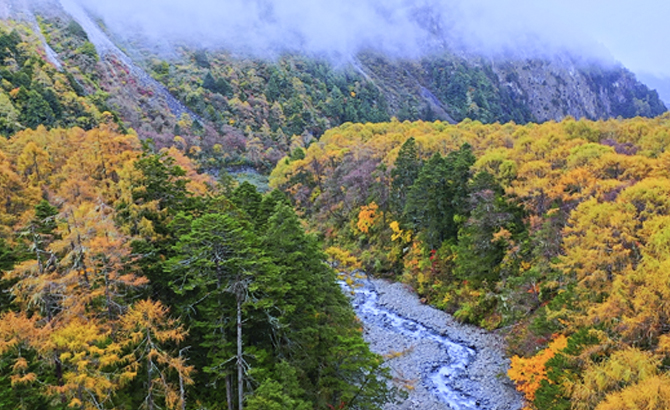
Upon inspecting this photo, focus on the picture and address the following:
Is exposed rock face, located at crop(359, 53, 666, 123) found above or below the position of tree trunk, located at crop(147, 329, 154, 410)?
above

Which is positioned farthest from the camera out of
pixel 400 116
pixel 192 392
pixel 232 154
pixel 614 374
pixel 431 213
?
pixel 400 116

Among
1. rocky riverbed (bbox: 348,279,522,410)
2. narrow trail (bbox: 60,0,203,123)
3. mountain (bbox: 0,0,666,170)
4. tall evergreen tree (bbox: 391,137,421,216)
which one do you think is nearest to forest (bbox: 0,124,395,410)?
rocky riverbed (bbox: 348,279,522,410)

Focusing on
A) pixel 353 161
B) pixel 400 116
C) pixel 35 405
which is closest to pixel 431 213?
pixel 353 161

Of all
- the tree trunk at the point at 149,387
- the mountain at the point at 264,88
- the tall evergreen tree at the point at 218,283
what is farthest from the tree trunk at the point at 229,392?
the mountain at the point at 264,88

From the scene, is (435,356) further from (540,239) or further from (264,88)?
(264,88)

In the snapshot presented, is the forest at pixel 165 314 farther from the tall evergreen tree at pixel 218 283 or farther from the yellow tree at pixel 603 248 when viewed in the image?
the yellow tree at pixel 603 248

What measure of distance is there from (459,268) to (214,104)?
259 feet

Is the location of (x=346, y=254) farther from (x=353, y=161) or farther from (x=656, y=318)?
(x=656, y=318)

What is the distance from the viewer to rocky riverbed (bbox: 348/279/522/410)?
2133 cm

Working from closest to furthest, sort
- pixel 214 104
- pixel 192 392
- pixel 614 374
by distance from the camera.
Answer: pixel 614 374 → pixel 192 392 → pixel 214 104

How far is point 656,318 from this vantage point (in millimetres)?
14875

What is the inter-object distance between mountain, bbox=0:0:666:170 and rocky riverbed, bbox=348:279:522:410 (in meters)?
37.5

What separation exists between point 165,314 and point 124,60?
95255 mm

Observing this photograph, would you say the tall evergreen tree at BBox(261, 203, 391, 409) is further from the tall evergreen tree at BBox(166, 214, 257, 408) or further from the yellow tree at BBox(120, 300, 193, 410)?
the yellow tree at BBox(120, 300, 193, 410)
